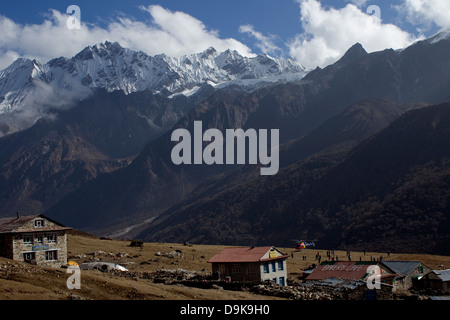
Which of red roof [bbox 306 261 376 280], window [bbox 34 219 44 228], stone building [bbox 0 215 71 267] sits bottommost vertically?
red roof [bbox 306 261 376 280]

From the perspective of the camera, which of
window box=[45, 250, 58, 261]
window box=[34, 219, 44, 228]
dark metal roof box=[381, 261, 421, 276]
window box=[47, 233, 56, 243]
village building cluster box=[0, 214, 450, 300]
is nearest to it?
village building cluster box=[0, 214, 450, 300]

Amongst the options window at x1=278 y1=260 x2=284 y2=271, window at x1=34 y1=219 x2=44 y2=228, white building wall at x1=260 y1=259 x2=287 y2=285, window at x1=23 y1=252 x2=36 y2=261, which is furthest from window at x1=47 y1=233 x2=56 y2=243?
window at x1=278 y1=260 x2=284 y2=271

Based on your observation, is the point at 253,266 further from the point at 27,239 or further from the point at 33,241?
the point at 27,239

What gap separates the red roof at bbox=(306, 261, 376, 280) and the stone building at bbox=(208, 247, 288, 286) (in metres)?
4.46

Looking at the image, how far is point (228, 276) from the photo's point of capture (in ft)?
167

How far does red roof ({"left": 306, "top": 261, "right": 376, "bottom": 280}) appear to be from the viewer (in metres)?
52.5

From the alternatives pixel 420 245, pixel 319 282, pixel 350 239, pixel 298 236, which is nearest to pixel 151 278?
pixel 319 282

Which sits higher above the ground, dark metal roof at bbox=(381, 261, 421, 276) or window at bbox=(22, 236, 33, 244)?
window at bbox=(22, 236, 33, 244)

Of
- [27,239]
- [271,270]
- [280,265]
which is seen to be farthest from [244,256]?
[27,239]

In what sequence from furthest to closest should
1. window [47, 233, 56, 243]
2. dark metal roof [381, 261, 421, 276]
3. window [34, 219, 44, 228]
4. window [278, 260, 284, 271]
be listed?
1. dark metal roof [381, 261, 421, 276]
2. window [278, 260, 284, 271]
3. window [47, 233, 56, 243]
4. window [34, 219, 44, 228]

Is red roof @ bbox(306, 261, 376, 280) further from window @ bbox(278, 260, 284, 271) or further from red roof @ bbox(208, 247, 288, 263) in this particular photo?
red roof @ bbox(208, 247, 288, 263)

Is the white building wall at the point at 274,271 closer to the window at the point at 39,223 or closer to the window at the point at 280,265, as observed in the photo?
the window at the point at 280,265
